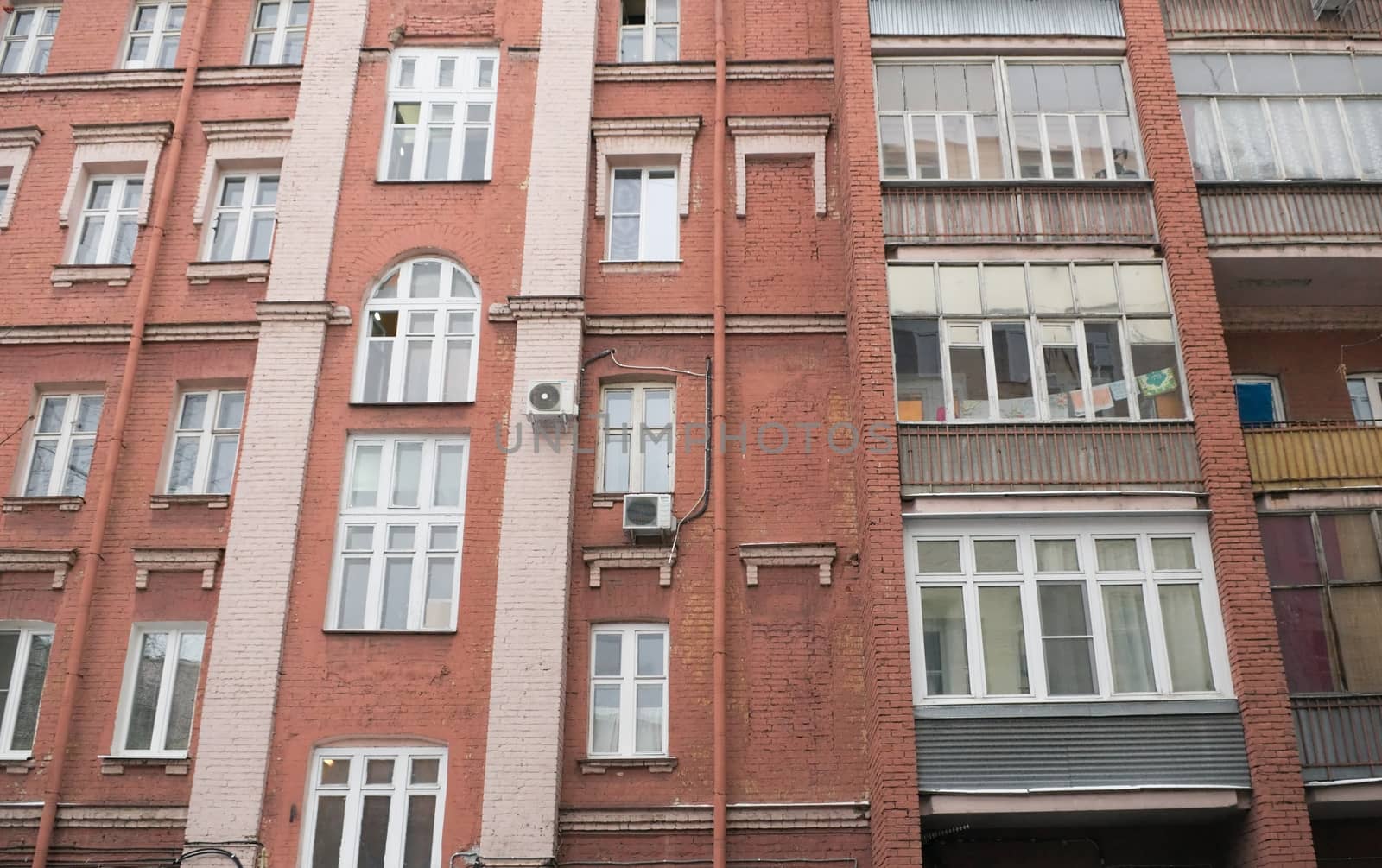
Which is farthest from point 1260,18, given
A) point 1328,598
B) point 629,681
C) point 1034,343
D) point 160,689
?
point 160,689

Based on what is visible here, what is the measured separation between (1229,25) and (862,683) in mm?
10191

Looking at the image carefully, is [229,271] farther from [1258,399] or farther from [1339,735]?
[1339,735]

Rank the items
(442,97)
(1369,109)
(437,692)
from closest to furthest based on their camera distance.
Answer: (437,692) < (1369,109) < (442,97)

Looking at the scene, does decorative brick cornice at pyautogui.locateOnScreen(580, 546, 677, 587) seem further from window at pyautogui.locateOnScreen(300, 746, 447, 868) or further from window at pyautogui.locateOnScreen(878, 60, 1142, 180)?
Result: window at pyautogui.locateOnScreen(878, 60, 1142, 180)

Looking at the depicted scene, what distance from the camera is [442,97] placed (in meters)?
17.0

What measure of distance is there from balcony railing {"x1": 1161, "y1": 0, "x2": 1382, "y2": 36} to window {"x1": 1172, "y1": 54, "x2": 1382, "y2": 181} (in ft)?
1.46

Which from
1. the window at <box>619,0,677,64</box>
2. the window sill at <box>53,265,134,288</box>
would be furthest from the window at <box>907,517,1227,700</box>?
the window sill at <box>53,265,134,288</box>

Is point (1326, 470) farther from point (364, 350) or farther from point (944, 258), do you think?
point (364, 350)

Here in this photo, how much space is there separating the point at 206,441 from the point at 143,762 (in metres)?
4.05

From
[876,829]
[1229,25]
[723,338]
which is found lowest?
[876,829]

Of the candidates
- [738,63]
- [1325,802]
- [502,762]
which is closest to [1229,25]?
[738,63]

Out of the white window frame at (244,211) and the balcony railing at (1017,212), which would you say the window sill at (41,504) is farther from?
the balcony railing at (1017,212)

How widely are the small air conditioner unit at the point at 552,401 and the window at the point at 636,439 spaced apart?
731mm

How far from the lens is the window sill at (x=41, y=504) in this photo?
48.8ft
